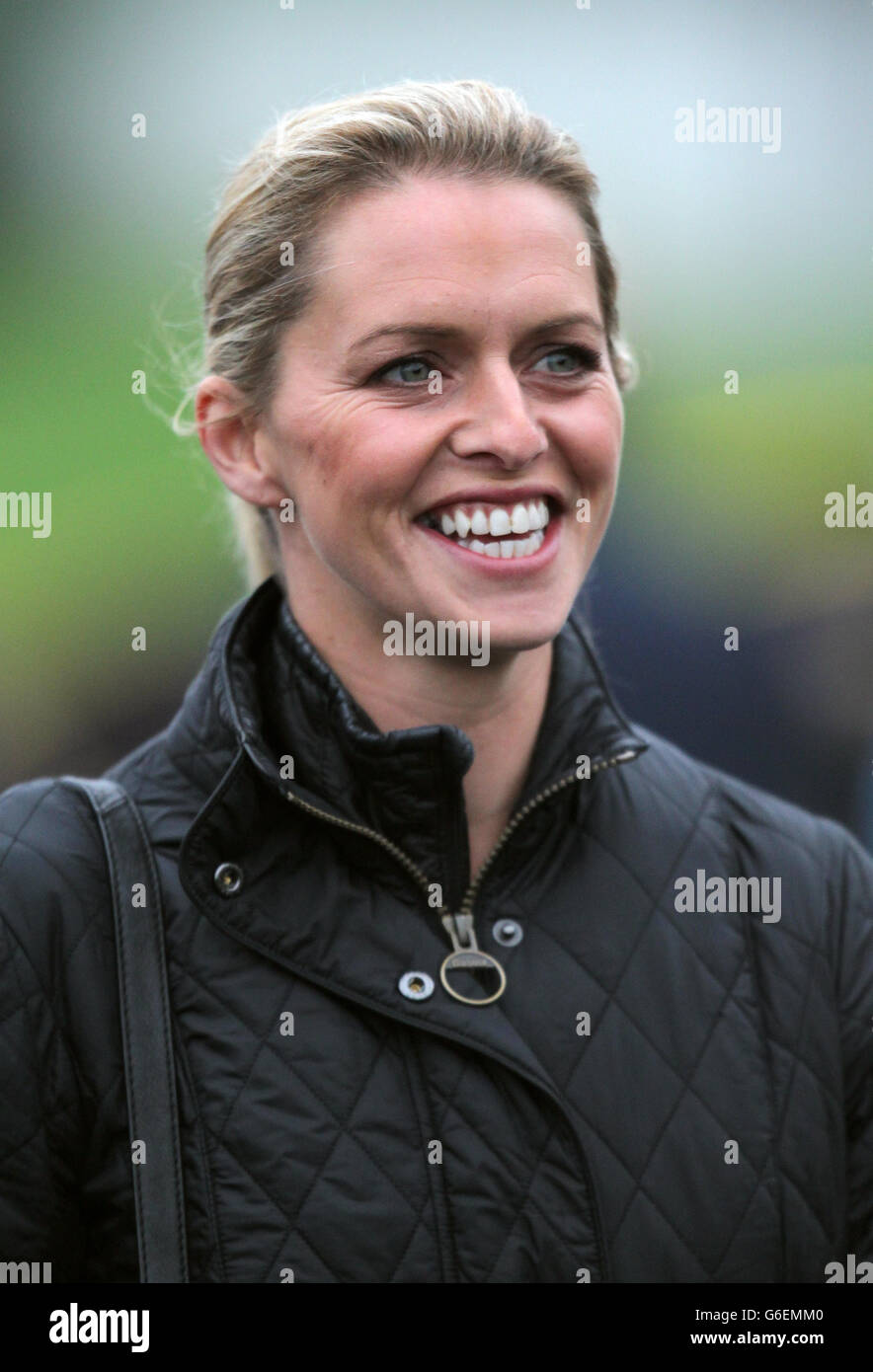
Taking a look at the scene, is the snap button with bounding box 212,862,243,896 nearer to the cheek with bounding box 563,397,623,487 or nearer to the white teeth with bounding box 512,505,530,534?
the white teeth with bounding box 512,505,530,534

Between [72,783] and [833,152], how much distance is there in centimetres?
329

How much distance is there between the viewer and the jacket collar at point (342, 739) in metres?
1.79

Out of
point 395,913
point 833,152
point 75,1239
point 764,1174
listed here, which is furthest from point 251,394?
point 833,152

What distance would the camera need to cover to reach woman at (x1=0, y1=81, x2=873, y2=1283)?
65.5 inches

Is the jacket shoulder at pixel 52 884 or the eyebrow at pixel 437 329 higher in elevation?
the eyebrow at pixel 437 329

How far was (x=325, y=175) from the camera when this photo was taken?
1.86 meters

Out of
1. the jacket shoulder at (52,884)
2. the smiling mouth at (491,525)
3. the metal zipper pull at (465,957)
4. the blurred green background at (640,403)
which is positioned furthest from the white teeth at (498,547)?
the blurred green background at (640,403)

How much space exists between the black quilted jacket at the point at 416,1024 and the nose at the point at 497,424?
12.9 inches

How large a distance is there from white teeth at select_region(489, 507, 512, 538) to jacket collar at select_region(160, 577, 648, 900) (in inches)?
9.6

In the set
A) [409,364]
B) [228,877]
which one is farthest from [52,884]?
[409,364]

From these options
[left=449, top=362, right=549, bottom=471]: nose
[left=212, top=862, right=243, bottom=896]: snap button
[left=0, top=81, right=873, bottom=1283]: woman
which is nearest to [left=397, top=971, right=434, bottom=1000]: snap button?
[left=0, top=81, right=873, bottom=1283]: woman

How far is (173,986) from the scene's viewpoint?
171cm

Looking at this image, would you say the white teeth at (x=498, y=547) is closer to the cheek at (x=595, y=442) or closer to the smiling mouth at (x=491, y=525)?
the smiling mouth at (x=491, y=525)
